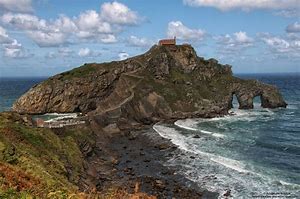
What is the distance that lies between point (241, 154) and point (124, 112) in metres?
36.1

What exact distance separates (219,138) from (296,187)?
29.7m

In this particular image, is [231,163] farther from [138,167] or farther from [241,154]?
[138,167]

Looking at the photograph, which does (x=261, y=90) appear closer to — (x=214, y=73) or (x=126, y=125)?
(x=214, y=73)

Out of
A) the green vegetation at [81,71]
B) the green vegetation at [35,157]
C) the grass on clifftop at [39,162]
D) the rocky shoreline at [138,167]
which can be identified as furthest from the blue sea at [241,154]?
the green vegetation at [81,71]

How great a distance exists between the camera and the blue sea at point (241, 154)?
49469 mm

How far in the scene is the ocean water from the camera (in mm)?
49438

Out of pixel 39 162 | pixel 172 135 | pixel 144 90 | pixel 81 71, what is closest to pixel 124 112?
pixel 144 90

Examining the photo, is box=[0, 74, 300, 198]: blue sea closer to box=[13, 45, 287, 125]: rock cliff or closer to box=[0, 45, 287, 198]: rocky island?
box=[0, 45, 287, 198]: rocky island

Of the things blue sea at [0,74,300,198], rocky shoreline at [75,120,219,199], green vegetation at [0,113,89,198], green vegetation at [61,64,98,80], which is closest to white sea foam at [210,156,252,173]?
blue sea at [0,74,300,198]

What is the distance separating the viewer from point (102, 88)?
108 meters

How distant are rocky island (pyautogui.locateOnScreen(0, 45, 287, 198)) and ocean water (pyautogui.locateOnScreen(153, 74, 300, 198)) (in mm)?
3472

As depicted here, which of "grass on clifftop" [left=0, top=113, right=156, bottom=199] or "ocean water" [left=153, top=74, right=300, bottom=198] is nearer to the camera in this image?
"grass on clifftop" [left=0, top=113, right=156, bottom=199]

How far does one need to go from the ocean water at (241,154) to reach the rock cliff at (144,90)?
681 cm

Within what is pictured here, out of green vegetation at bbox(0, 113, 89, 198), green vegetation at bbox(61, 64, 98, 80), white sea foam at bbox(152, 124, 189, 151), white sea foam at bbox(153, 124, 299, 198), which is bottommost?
white sea foam at bbox(153, 124, 299, 198)
